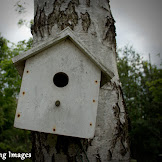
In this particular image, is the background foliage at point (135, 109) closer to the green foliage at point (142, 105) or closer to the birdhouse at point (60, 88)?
the green foliage at point (142, 105)

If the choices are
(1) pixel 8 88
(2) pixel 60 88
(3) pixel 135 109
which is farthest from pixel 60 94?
(3) pixel 135 109

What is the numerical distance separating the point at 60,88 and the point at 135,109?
44.0 ft

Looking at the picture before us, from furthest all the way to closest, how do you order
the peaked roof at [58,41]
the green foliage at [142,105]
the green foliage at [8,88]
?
the green foliage at [142,105] < the green foliage at [8,88] < the peaked roof at [58,41]

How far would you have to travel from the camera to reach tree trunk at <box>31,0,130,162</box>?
1.51 meters

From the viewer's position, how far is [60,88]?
4.82 ft

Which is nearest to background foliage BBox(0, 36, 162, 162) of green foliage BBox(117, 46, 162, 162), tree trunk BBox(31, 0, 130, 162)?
green foliage BBox(117, 46, 162, 162)

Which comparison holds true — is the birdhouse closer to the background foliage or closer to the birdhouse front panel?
the birdhouse front panel

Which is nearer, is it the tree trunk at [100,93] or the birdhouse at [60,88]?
the birdhouse at [60,88]

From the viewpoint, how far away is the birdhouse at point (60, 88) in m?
1.38

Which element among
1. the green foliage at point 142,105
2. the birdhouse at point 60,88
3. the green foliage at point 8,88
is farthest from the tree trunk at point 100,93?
the green foliage at point 142,105

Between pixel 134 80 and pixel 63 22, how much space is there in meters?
14.4

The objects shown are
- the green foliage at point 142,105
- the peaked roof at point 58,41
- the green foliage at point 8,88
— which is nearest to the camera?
the peaked roof at point 58,41

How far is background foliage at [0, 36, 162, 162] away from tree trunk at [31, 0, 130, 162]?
6.31m

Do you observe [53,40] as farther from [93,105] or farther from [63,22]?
[93,105]
